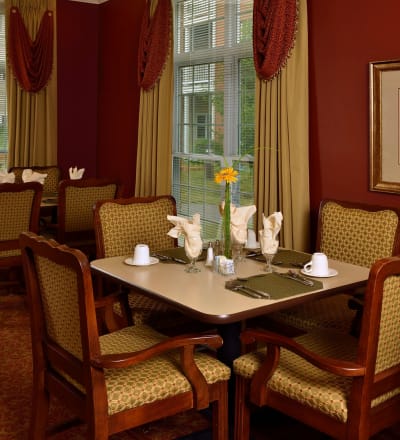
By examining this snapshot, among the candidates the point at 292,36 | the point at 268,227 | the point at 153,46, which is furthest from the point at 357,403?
the point at 153,46

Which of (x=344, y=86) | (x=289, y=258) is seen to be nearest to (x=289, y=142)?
(x=344, y=86)

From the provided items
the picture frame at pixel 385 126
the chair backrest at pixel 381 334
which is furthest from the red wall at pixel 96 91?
the chair backrest at pixel 381 334

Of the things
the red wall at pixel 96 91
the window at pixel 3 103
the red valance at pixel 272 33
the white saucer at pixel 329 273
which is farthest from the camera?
the window at pixel 3 103

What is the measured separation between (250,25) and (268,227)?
7.10ft

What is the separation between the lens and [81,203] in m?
4.84

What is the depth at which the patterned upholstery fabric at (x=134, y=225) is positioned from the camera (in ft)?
11.5

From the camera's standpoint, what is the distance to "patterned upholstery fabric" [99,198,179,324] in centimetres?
336

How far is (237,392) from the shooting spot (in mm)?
2537

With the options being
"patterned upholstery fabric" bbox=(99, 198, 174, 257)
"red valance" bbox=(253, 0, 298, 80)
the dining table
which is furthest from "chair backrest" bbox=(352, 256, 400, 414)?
"red valance" bbox=(253, 0, 298, 80)

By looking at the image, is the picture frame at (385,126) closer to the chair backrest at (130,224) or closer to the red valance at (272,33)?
the red valance at (272,33)

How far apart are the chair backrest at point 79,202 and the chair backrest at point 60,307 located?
237 cm

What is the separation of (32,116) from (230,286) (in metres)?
4.35

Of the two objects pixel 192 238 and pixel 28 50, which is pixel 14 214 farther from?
pixel 28 50

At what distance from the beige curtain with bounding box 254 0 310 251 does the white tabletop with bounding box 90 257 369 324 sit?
0.98 m
